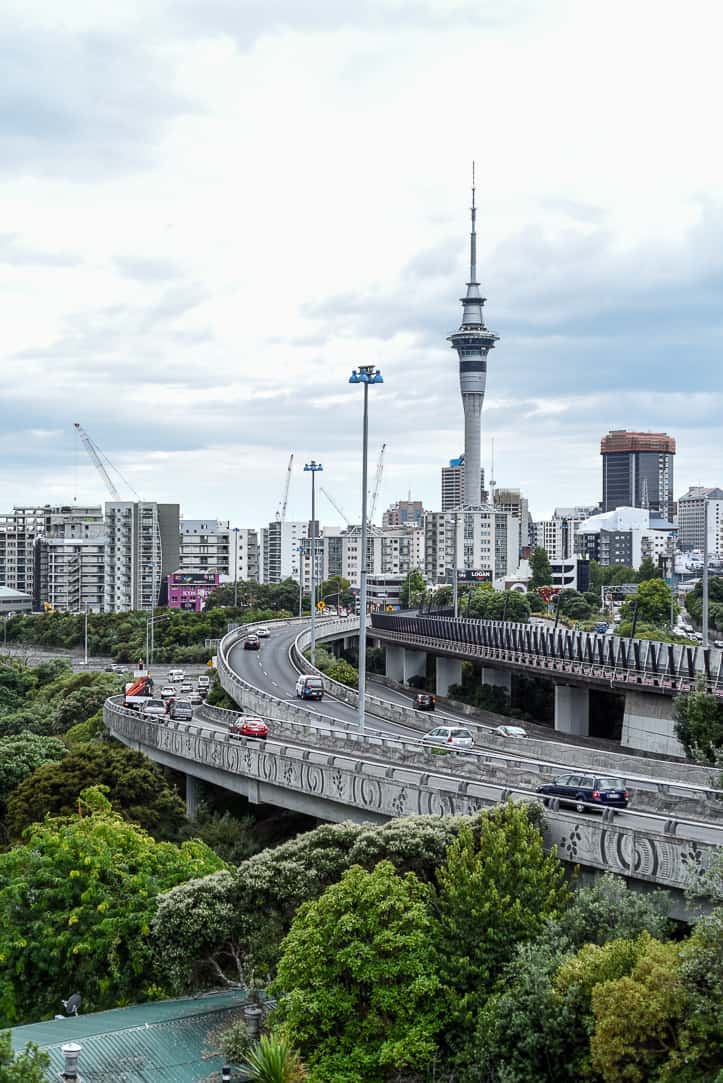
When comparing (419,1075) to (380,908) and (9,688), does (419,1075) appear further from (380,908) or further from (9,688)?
(9,688)

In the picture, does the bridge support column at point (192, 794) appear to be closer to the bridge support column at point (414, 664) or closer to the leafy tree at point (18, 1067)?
Result: the leafy tree at point (18, 1067)

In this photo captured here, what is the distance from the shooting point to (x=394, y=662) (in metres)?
134

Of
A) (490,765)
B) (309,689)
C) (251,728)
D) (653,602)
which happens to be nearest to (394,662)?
(653,602)

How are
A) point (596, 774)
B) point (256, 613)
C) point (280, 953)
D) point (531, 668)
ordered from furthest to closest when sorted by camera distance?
point (256, 613), point (531, 668), point (596, 774), point (280, 953)

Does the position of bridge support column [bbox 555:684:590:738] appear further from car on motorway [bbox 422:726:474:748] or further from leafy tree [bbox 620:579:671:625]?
leafy tree [bbox 620:579:671:625]

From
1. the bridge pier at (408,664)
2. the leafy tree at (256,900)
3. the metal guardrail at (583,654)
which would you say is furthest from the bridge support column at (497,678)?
the leafy tree at (256,900)

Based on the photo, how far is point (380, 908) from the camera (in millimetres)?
26609

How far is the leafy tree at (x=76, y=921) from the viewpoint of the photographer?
1254 inches

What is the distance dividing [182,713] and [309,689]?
1117 cm

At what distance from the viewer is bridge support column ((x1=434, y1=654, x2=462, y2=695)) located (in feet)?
376

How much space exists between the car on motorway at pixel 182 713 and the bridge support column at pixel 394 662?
194ft

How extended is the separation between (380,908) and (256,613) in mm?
151080

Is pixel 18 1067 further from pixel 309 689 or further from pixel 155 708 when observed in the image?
pixel 309 689

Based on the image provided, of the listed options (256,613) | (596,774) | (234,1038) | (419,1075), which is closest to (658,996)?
(419,1075)
